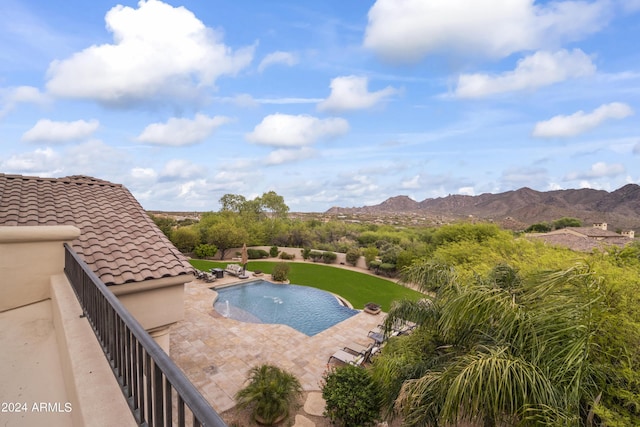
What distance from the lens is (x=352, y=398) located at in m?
6.62

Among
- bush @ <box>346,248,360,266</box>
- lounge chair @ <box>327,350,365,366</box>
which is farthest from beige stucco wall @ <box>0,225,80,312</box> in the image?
bush @ <box>346,248,360,266</box>

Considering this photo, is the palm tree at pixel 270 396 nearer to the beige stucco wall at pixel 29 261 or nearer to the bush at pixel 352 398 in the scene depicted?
the bush at pixel 352 398

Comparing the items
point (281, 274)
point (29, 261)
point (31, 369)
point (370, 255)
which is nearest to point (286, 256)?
point (281, 274)

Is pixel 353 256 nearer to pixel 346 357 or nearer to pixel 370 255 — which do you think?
pixel 370 255

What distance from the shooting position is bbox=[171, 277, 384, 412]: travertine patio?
8.98 meters

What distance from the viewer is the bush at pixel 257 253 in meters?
29.9

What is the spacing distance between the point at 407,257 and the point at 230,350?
55.7 feet

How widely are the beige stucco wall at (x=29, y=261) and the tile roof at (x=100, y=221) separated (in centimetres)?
56

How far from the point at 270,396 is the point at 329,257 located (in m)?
22.0

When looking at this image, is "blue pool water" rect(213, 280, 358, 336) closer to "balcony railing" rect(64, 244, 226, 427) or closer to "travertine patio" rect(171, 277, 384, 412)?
"travertine patio" rect(171, 277, 384, 412)

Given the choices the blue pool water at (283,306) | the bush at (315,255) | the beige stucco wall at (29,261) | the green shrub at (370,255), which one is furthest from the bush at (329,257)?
the beige stucco wall at (29,261)

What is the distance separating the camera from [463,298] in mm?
5078

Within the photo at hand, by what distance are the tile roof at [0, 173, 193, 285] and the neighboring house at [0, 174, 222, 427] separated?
0.02 m

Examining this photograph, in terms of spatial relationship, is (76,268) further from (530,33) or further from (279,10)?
(530,33)
